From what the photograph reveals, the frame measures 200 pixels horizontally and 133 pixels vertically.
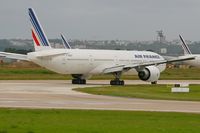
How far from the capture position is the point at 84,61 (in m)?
67.6

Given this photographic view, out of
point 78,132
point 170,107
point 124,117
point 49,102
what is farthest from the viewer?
point 49,102

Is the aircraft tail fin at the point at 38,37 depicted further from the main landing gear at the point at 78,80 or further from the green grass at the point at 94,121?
the green grass at the point at 94,121

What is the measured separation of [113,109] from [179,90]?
18.6 m

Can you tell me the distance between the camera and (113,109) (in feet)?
107

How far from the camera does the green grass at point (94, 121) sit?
2228 centimetres

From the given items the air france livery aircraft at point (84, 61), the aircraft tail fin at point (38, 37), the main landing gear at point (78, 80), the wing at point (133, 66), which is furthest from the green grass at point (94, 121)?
the main landing gear at point (78, 80)

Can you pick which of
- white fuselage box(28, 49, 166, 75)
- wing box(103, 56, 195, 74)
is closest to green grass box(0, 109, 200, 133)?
white fuselage box(28, 49, 166, 75)

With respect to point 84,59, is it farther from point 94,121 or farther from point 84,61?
point 94,121

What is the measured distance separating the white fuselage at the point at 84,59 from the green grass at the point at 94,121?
113 feet

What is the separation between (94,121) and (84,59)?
42.4 meters

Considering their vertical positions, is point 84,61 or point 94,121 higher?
point 84,61

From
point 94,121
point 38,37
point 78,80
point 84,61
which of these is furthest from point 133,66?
point 94,121

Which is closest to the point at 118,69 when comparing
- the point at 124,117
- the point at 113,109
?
the point at 113,109

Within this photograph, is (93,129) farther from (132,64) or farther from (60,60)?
(132,64)
